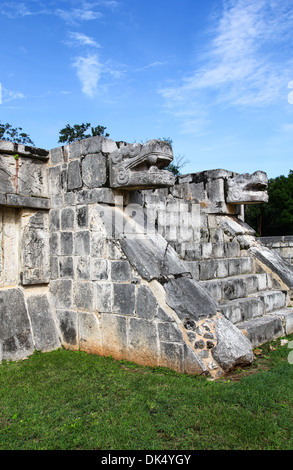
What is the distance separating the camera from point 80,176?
4.79 m

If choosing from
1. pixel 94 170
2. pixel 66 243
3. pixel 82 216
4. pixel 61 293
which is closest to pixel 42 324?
pixel 61 293

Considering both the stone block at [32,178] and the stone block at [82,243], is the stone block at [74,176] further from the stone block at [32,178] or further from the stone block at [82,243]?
the stone block at [82,243]

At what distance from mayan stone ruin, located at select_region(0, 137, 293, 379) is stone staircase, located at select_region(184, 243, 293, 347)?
1.0 inches

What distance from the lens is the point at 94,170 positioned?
466cm

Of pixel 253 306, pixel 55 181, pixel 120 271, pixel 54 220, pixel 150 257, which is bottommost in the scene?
pixel 253 306

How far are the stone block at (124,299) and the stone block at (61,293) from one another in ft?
2.52

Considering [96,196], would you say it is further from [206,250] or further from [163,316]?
[206,250]

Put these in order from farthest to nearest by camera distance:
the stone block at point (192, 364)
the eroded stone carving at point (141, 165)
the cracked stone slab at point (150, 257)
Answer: the eroded stone carving at point (141, 165), the cracked stone slab at point (150, 257), the stone block at point (192, 364)

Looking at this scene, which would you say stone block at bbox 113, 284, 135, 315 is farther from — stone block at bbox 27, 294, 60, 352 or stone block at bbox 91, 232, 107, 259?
stone block at bbox 27, 294, 60, 352

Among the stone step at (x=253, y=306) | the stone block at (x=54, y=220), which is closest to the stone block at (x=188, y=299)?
the stone step at (x=253, y=306)

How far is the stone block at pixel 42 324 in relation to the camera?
4.80m

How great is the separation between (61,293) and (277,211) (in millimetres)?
25780

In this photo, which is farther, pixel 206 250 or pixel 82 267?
pixel 206 250
